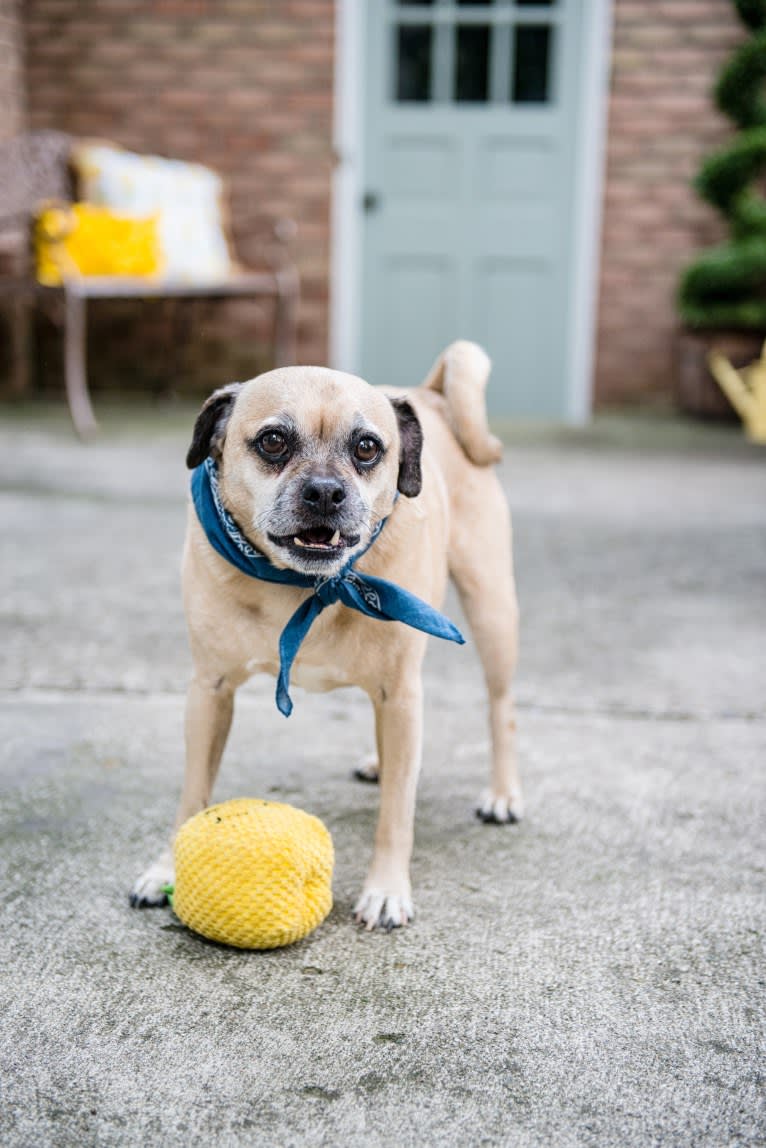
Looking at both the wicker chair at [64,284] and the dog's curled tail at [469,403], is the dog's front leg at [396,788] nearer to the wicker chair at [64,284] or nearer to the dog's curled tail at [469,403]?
the dog's curled tail at [469,403]

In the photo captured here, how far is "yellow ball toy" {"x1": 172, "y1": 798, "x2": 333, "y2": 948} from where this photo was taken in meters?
1.66

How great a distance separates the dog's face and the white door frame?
5757 millimetres

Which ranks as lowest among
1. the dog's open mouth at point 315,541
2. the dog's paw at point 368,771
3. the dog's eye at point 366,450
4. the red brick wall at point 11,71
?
the dog's paw at point 368,771

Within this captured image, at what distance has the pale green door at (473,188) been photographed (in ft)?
23.7

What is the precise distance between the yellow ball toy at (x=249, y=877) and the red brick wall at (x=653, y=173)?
6.31 meters

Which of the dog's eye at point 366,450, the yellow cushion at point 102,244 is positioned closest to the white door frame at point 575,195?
the yellow cushion at point 102,244

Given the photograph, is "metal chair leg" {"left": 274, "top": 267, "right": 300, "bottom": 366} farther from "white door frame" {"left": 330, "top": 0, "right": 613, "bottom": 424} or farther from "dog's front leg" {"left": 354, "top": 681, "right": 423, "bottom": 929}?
"dog's front leg" {"left": 354, "top": 681, "right": 423, "bottom": 929}

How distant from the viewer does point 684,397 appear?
7.26 m

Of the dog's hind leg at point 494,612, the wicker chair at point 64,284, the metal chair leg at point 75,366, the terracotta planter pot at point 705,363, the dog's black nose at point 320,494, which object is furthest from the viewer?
the terracotta planter pot at point 705,363

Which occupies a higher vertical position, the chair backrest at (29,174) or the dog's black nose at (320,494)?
the chair backrest at (29,174)

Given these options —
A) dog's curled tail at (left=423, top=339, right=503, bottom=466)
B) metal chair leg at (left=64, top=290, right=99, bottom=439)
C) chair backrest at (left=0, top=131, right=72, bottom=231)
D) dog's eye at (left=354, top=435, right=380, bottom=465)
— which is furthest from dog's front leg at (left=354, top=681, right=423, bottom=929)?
chair backrest at (left=0, top=131, right=72, bottom=231)

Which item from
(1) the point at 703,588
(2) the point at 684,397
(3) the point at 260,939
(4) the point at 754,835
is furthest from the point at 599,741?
(2) the point at 684,397

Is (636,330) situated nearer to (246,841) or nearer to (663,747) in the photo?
(663,747)

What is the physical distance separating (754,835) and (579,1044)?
73 centimetres
